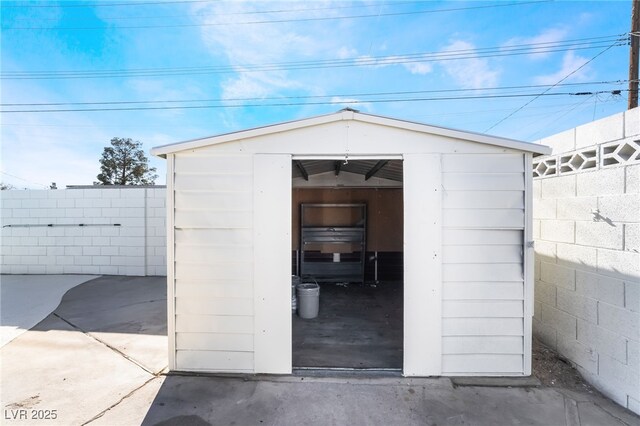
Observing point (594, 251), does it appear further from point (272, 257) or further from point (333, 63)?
point (333, 63)

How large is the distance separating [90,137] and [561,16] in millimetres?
19764

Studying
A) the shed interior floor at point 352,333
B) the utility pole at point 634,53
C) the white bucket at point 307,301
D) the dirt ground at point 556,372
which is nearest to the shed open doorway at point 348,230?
the shed interior floor at point 352,333

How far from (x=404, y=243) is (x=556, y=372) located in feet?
6.29

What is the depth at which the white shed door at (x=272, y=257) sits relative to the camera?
2613 mm

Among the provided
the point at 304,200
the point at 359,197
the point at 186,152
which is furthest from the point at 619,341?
the point at 304,200

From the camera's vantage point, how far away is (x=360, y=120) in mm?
2570

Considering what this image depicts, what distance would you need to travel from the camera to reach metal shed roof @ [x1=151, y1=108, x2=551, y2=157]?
2531 mm

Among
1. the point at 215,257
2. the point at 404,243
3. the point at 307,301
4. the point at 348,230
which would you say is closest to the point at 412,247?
the point at 404,243

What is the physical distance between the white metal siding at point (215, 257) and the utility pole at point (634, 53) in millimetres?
7024

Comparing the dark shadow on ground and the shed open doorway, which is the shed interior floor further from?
the dark shadow on ground

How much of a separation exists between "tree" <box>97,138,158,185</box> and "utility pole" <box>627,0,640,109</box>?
26.5m

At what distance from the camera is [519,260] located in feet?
8.47

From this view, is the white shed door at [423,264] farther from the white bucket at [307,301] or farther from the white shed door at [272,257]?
the white bucket at [307,301]

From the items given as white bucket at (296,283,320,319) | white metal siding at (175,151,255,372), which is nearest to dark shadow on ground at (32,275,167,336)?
white metal siding at (175,151,255,372)
